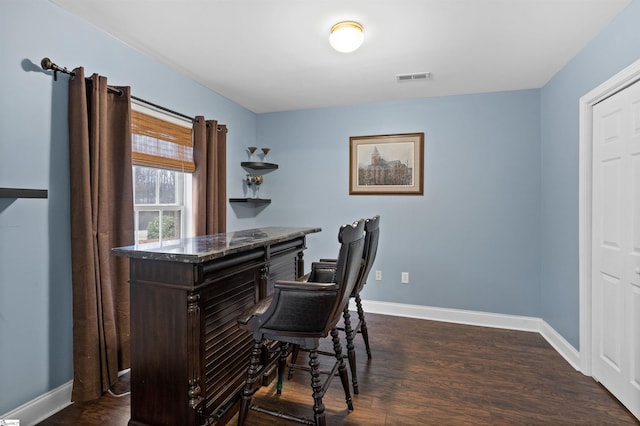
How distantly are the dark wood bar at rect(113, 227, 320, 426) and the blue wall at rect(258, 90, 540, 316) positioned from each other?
2390 mm

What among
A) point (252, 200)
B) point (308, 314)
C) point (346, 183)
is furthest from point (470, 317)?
point (252, 200)

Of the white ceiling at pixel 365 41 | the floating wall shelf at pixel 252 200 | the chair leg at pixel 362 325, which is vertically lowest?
the chair leg at pixel 362 325

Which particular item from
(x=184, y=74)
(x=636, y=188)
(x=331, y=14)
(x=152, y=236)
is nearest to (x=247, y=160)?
(x=184, y=74)

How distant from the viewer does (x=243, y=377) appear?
2129 millimetres

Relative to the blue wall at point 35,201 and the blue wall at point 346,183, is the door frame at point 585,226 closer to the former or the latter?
the blue wall at point 346,183

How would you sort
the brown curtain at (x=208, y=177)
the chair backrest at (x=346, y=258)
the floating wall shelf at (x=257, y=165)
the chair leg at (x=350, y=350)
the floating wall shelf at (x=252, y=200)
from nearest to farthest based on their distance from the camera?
the chair backrest at (x=346, y=258), the chair leg at (x=350, y=350), the brown curtain at (x=208, y=177), the floating wall shelf at (x=252, y=200), the floating wall shelf at (x=257, y=165)

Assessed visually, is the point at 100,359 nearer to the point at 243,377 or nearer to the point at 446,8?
the point at 243,377

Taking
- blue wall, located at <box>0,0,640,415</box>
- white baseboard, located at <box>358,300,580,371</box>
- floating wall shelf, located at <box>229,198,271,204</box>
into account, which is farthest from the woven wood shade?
white baseboard, located at <box>358,300,580,371</box>

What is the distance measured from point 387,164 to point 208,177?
2.05 m

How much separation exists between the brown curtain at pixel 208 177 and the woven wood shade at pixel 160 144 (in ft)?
0.29

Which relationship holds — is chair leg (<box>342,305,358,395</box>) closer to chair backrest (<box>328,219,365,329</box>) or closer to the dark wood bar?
chair backrest (<box>328,219,365,329</box>)

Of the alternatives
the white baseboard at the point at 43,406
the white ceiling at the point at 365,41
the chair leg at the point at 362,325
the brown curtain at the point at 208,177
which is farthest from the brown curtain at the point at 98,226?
the chair leg at the point at 362,325

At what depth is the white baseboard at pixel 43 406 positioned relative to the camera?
1.88 metres

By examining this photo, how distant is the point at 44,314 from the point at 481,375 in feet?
9.98
